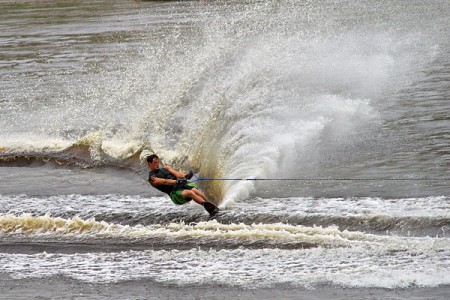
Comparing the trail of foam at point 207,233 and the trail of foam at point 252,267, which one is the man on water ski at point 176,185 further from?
the trail of foam at point 252,267

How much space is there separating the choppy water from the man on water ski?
29cm

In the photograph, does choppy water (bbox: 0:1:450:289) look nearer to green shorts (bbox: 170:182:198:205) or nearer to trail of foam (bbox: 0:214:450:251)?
trail of foam (bbox: 0:214:450:251)

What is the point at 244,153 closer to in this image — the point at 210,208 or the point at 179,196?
the point at 179,196

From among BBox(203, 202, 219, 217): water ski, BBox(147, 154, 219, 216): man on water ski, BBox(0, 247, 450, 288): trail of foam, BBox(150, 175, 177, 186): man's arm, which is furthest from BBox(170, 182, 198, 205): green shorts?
BBox(0, 247, 450, 288): trail of foam

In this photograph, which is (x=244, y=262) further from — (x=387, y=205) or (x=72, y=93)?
(x=72, y=93)

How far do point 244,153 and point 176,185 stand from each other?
272 cm

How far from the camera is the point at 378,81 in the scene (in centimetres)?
2186

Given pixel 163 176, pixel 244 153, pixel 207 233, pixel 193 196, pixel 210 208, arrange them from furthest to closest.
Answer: pixel 244 153 < pixel 163 176 < pixel 193 196 < pixel 210 208 < pixel 207 233

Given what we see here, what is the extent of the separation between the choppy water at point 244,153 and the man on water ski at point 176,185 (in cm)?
29

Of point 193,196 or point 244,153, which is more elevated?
Result: point 244,153

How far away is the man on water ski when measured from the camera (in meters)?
13.1

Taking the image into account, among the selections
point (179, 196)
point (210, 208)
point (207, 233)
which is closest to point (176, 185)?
point (179, 196)

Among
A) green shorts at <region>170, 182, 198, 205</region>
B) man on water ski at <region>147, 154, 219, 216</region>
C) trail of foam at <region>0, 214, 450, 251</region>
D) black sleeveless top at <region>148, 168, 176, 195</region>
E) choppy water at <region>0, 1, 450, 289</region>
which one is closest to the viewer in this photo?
trail of foam at <region>0, 214, 450, 251</region>

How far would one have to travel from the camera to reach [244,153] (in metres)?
15.7
